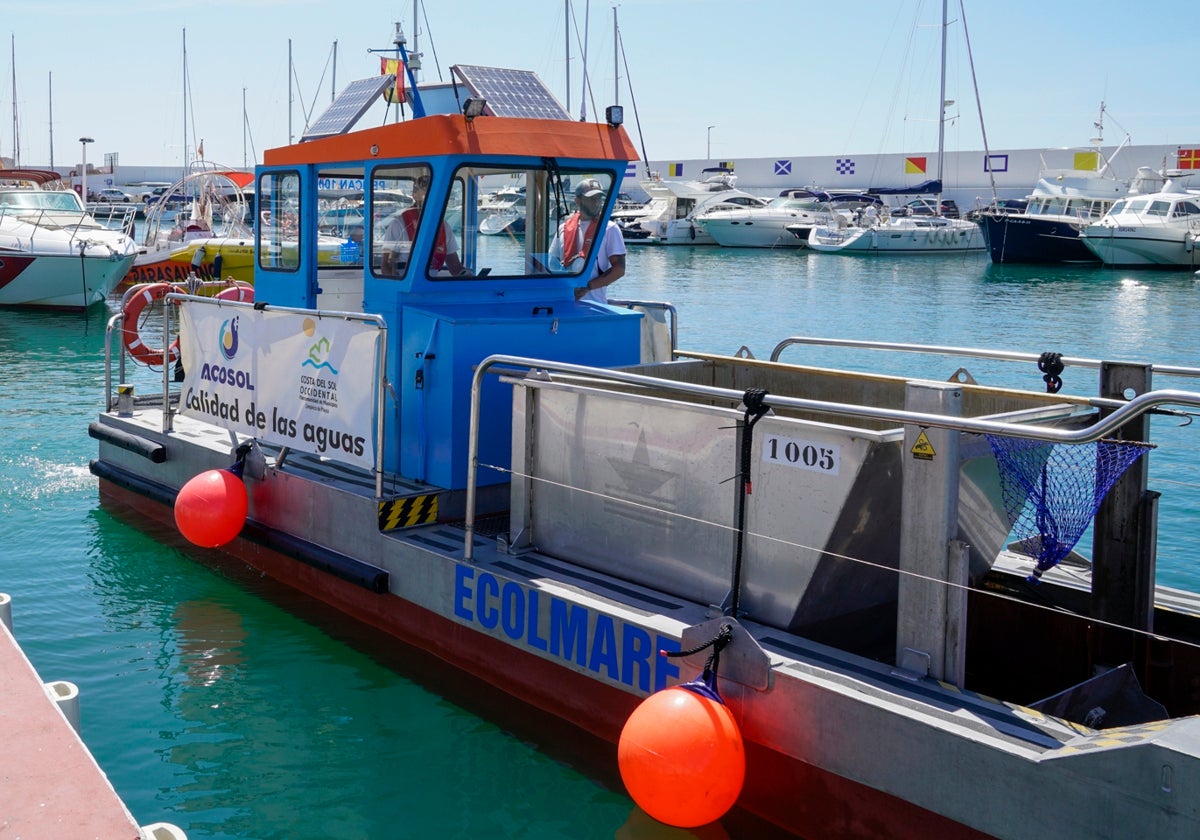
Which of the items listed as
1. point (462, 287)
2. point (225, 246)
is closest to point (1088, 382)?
point (462, 287)

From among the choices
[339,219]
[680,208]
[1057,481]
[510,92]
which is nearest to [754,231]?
[680,208]

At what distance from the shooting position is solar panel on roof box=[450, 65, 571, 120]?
6895mm

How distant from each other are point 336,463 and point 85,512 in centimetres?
350

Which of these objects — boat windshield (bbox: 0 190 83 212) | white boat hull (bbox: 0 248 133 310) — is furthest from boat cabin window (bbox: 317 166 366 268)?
boat windshield (bbox: 0 190 83 212)

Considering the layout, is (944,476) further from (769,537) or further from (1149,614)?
(1149,614)

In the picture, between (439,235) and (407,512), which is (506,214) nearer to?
(439,235)

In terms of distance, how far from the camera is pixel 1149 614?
503 cm

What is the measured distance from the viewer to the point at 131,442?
28.5 ft

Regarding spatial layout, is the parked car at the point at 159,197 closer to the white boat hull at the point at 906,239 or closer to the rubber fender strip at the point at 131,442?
the rubber fender strip at the point at 131,442

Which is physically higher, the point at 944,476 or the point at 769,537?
the point at 944,476

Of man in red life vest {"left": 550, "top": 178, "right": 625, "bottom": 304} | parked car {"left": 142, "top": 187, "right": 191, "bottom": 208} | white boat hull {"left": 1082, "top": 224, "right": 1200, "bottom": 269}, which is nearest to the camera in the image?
man in red life vest {"left": 550, "top": 178, "right": 625, "bottom": 304}

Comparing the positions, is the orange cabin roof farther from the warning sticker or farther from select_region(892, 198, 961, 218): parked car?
select_region(892, 198, 961, 218): parked car

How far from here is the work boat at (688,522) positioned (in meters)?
4.21

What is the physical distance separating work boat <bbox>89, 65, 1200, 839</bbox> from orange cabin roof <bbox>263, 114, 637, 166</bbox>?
0.06ft
